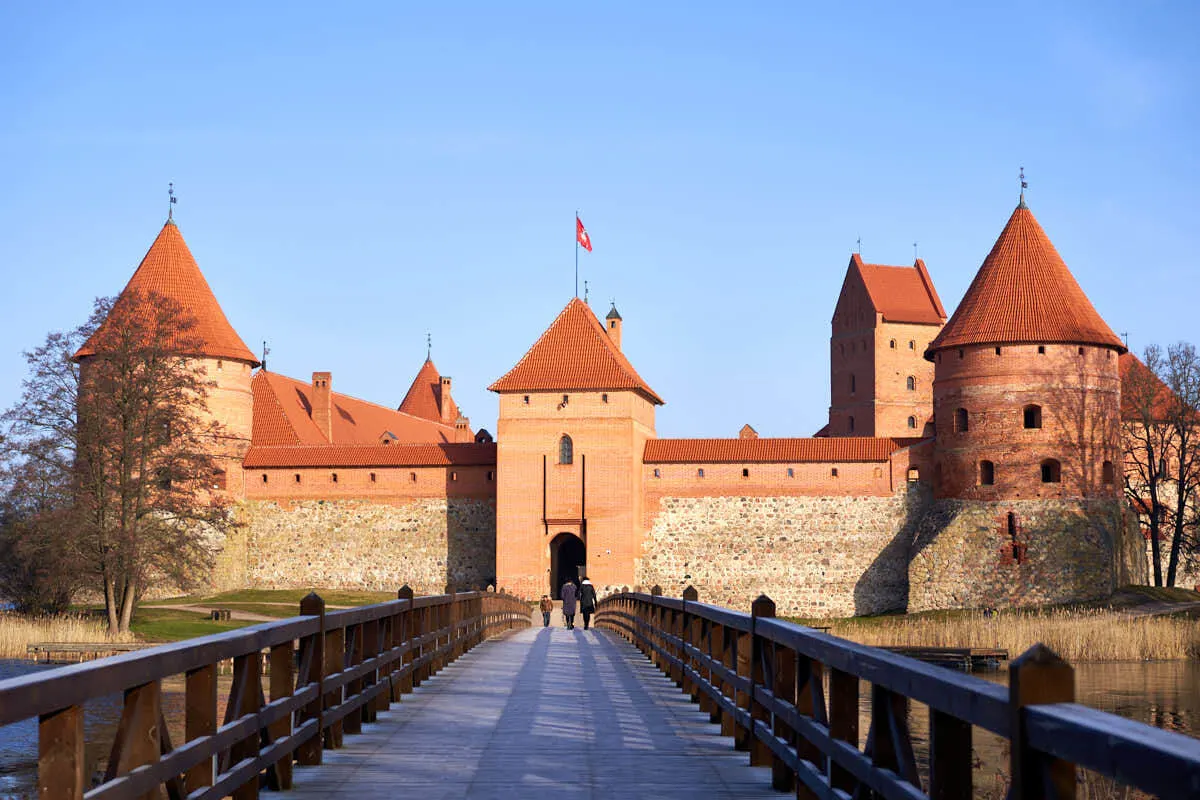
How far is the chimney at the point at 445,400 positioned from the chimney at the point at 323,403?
64.4ft

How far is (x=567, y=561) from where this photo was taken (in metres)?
43.7

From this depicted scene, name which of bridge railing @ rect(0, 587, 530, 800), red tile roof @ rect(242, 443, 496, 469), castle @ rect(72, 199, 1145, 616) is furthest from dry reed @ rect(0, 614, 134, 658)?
bridge railing @ rect(0, 587, 530, 800)

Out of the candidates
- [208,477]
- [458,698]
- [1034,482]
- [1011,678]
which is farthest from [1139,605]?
[1011,678]

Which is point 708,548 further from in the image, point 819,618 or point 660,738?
point 660,738

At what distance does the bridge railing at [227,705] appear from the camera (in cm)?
371

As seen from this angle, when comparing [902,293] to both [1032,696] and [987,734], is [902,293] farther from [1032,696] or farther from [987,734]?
[1032,696]

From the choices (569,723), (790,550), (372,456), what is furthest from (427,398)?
(569,723)

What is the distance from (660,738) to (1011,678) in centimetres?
553

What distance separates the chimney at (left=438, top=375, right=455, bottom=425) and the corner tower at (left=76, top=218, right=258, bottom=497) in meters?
29.5

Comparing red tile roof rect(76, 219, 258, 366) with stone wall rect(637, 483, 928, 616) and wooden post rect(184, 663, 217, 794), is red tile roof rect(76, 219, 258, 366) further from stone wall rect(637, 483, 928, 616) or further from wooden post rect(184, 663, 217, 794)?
wooden post rect(184, 663, 217, 794)

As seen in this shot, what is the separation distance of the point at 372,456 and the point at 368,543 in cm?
262

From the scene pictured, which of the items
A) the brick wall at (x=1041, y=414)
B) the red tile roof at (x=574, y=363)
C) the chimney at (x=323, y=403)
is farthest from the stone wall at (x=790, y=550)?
the chimney at (x=323, y=403)

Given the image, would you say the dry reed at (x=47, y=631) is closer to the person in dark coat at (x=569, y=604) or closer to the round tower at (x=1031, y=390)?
the person in dark coat at (x=569, y=604)

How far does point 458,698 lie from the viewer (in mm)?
10914
